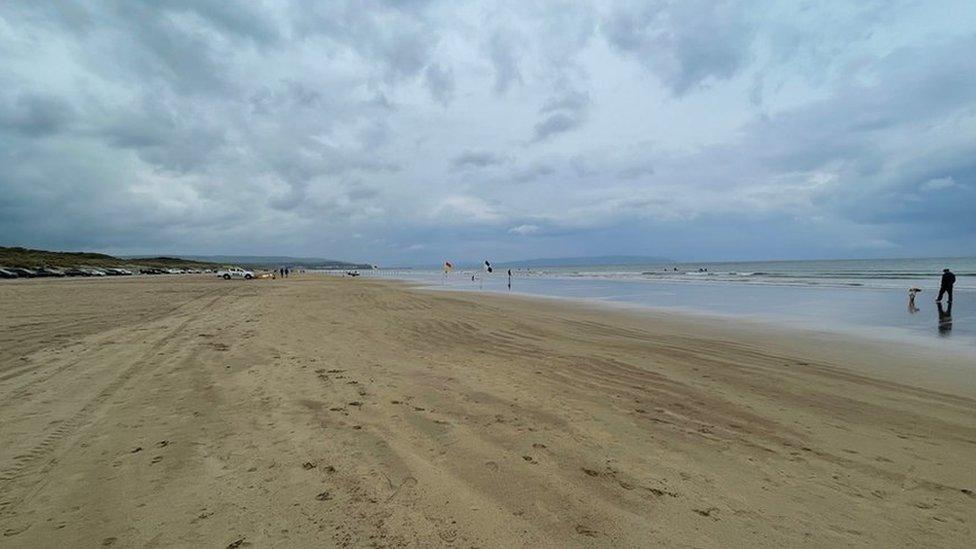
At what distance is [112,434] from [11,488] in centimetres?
114

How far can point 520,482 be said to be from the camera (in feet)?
12.5

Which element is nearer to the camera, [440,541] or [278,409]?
[440,541]

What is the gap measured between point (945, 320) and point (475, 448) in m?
19.5

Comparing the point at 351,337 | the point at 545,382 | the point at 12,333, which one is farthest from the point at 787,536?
the point at 12,333

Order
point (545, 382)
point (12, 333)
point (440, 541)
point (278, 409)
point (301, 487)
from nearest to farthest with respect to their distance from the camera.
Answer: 1. point (440, 541)
2. point (301, 487)
3. point (278, 409)
4. point (545, 382)
5. point (12, 333)

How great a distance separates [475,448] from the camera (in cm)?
451

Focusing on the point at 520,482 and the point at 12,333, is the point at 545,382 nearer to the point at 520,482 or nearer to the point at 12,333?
the point at 520,482

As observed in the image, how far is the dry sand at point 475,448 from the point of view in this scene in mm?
3201

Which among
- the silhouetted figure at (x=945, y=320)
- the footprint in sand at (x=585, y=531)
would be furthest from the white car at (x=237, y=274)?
the footprint in sand at (x=585, y=531)

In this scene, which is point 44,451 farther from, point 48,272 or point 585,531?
point 48,272

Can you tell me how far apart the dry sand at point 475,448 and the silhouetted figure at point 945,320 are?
18.4 ft

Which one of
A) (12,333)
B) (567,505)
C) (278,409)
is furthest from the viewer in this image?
(12,333)

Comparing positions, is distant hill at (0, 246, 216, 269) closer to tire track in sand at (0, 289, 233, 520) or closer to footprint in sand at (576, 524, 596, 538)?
tire track in sand at (0, 289, 233, 520)

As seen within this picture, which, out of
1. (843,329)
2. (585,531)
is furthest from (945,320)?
(585,531)
